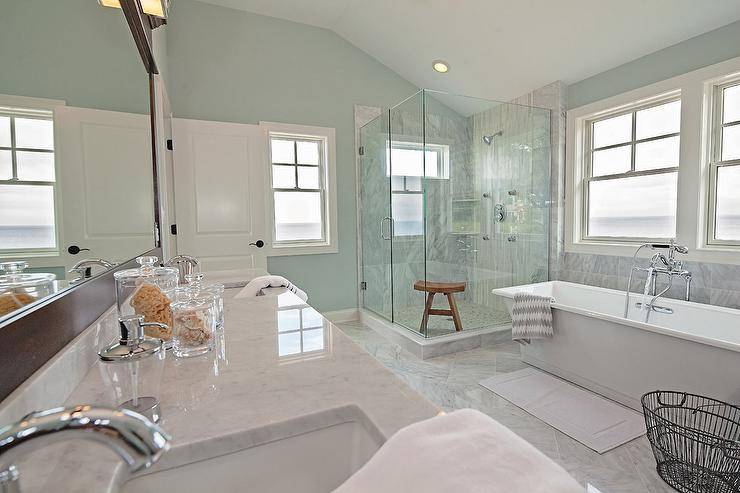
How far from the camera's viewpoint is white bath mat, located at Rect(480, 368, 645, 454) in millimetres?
2082

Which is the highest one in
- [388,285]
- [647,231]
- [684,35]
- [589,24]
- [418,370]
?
[589,24]

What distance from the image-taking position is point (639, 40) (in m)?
2.93

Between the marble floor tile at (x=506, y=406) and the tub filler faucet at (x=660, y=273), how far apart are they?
1033 millimetres

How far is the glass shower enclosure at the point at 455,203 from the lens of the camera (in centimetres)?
382

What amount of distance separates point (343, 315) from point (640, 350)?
297cm

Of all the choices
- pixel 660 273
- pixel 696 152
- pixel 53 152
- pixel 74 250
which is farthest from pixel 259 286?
pixel 696 152

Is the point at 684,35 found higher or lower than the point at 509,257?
higher

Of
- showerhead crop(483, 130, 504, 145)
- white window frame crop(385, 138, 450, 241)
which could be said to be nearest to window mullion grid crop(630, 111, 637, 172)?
showerhead crop(483, 130, 504, 145)

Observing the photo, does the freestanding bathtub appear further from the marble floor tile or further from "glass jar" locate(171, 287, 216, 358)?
"glass jar" locate(171, 287, 216, 358)

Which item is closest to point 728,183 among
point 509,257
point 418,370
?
point 509,257

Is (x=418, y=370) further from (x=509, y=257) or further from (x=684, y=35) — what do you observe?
(x=684, y=35)

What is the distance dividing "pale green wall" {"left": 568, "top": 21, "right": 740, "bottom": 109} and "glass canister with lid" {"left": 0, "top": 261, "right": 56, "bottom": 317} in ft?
12.8

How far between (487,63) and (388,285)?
99.8 inches

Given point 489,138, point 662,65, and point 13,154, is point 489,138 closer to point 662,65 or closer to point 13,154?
point 662,65
